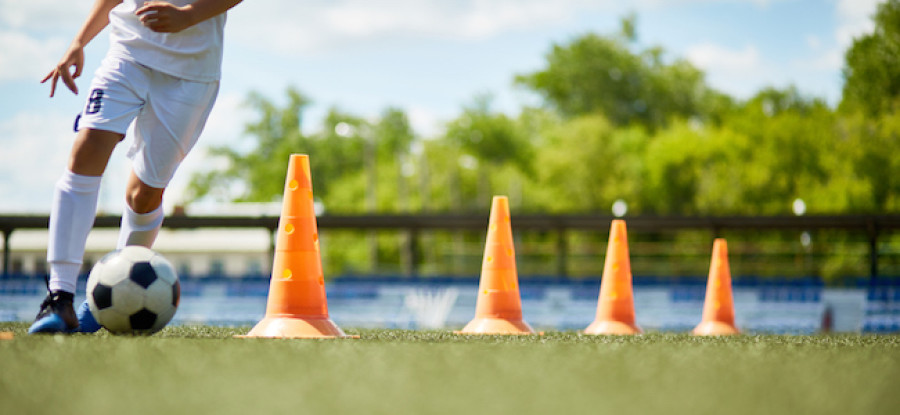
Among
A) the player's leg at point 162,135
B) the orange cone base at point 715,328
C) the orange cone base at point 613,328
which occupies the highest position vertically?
the player's leg at point 162,135

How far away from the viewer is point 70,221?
16.8 feet

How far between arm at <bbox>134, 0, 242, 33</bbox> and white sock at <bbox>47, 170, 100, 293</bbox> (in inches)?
34.0

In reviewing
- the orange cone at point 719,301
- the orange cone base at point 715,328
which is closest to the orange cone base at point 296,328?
the orange cone base at point 715,328

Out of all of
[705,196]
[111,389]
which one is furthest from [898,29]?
[111,389]

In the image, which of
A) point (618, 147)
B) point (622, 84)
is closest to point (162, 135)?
point (618, 147)

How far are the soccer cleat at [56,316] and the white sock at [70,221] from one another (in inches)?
2.9

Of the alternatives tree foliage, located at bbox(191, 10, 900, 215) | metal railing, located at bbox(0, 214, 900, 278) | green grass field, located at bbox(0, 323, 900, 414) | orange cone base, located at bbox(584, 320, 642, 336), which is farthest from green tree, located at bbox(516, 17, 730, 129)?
green grass field, located at bbox(0, 323, 900, 414)

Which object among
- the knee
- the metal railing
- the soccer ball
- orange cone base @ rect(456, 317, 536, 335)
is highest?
the knee

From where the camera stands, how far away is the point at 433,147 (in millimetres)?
85250

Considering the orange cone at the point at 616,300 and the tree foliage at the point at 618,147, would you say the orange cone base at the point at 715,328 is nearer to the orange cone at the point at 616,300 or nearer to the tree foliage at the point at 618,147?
the orange cone at the point at 616,300

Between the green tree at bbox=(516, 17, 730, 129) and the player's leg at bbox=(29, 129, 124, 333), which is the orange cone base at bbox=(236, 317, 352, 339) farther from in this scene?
the green tree at bbox=(516, 17, 730, 129)

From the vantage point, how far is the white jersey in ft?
17.5

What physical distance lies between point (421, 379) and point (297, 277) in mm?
2638

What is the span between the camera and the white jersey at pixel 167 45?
532 centimetres
